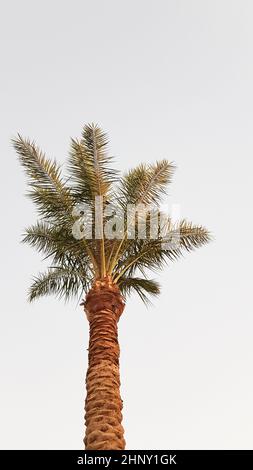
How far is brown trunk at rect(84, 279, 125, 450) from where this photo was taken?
9016 mm

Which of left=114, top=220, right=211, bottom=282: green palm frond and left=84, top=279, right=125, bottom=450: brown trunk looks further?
left=114, top=220, right=211, bottom=282: green palm frond

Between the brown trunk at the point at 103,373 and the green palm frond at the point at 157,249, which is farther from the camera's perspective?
the green palm frond at the point at 157,249

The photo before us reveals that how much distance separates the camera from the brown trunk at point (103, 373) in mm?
9016

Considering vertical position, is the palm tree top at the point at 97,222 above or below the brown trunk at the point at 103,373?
above

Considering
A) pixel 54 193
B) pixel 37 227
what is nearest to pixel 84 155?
pixel 54 193

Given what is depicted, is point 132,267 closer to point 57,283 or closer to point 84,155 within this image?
point 57,283

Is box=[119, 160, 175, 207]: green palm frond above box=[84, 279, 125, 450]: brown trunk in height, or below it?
above

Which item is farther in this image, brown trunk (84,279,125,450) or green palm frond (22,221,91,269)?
green palm frond (22,221,91,269)

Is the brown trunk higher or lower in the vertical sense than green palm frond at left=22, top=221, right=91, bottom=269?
lower

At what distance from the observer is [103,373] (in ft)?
32.6

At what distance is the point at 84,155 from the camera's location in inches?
552

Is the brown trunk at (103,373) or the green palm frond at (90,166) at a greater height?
the green palm frond at (90,166)

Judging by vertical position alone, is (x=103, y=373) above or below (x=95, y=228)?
below

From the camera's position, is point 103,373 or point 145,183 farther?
point 145,183
